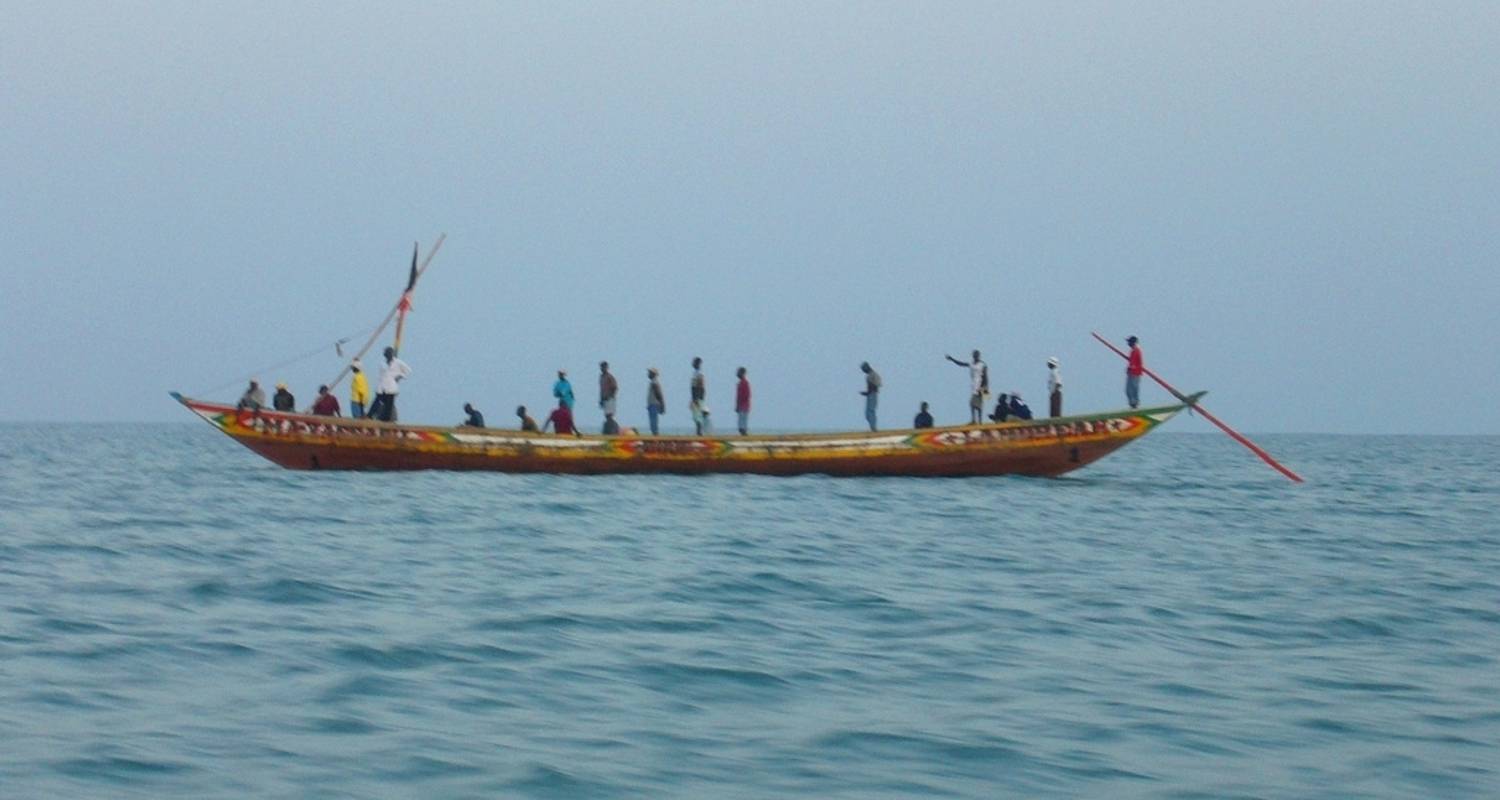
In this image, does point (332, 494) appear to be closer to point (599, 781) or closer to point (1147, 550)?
point (1147, 550)

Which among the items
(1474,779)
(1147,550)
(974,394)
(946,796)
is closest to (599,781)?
(946,796)

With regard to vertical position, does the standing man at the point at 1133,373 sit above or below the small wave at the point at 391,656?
above

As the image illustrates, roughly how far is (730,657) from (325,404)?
22.3 m

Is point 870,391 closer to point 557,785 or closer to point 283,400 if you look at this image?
point 283,400

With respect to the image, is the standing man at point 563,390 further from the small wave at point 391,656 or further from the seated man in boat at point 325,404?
the small wave at point 391,656

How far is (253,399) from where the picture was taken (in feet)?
107

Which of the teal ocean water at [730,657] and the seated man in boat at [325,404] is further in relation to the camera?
the seated man in boat at [325,404]

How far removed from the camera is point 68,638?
1280cm

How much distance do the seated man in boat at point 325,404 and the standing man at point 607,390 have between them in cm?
505

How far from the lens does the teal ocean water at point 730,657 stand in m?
9.36

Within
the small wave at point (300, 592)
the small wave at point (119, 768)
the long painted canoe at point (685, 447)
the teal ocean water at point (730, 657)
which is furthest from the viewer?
the long painted canoe at point (685, 447)

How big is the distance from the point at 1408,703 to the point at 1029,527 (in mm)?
12676

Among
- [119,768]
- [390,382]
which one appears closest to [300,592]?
[119,768]

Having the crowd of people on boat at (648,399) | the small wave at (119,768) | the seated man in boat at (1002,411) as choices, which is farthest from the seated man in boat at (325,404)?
the small wave at (119,768)
